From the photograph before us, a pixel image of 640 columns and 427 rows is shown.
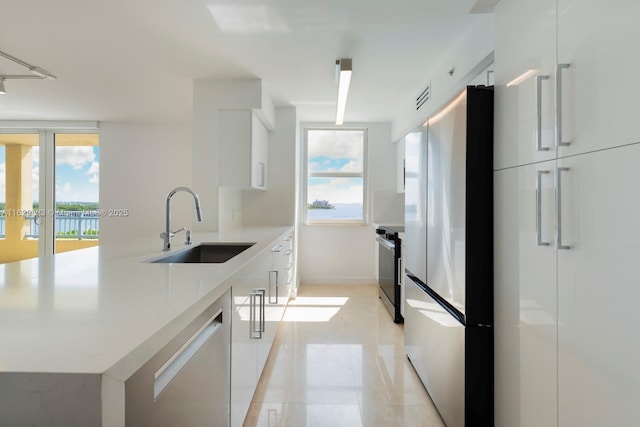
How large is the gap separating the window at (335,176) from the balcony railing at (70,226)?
3.48 metres

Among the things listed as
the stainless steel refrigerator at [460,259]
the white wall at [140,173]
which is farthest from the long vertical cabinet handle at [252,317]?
the white wall at [140,173]

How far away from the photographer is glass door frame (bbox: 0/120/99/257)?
5309 millimetres

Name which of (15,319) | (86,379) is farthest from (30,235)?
(86,379)

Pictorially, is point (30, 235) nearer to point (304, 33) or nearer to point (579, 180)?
point (304, 33)

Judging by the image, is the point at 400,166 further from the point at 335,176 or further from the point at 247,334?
the point at 247,334


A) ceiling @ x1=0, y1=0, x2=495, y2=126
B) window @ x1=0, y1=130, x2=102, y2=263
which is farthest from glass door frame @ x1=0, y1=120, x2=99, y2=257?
ceiling @ x1=0, y1=0, x2=495, y2=126

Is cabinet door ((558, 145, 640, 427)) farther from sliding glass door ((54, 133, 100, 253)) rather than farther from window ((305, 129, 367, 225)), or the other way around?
sliding glass door ((54, 133, 100, 253))

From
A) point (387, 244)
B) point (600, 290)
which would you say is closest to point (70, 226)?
point (387, 244)

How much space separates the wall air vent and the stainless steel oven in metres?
1.35

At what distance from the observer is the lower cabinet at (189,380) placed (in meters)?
0.78

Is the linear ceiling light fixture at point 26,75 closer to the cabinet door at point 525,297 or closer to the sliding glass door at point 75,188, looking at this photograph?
the sliding glass door at point 75,188

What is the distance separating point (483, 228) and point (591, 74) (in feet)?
2.53

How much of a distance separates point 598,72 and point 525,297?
2.74 ft

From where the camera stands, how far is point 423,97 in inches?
137
